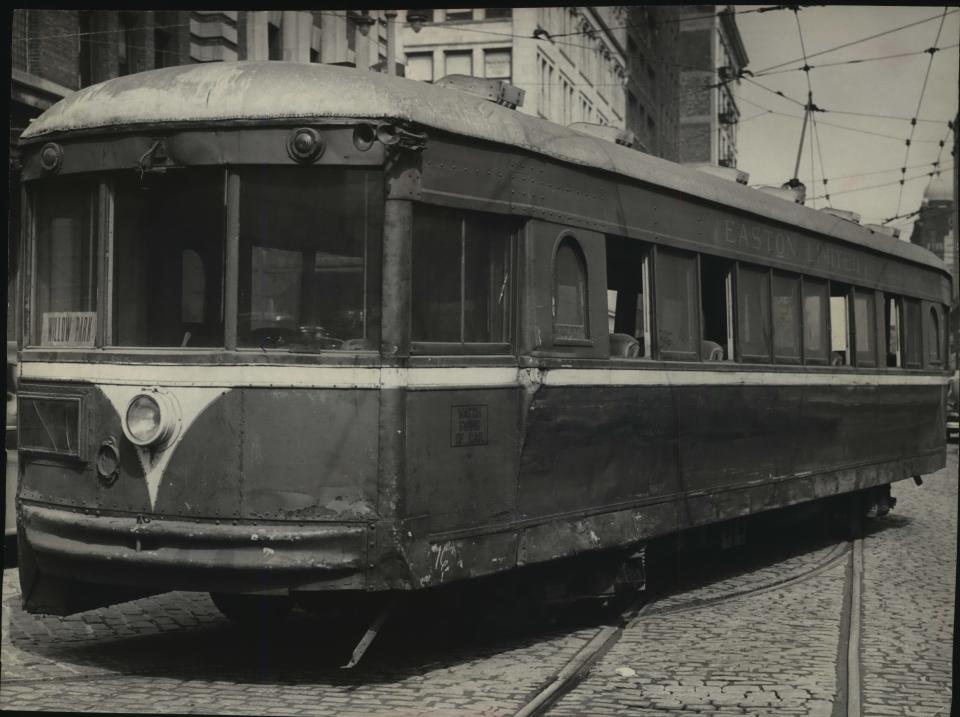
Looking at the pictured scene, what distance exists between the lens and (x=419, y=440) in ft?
21.8

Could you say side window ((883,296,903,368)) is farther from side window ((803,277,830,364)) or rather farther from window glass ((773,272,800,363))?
window glass ((773,272,800,363))

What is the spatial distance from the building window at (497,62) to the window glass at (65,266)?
2349 cm

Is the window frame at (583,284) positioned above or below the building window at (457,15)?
below

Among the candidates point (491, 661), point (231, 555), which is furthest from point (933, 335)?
point (231, 555)

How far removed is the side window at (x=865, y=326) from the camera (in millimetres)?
12422

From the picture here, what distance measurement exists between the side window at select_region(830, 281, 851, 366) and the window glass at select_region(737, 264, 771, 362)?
158 cm

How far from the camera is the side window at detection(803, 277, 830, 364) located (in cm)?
1123

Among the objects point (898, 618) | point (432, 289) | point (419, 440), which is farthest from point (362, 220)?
point (898, 618)

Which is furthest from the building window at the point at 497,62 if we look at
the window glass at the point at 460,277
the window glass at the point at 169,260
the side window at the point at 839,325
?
the window glass at the point at 169,260

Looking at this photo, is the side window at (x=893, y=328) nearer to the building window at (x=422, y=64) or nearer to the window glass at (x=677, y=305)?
the window glass at (x=677, y=305)

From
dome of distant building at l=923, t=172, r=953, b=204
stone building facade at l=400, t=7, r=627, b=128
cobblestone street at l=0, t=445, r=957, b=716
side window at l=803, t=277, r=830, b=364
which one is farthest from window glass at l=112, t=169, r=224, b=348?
stone building facade at l=400, t=7, r=627, b=128

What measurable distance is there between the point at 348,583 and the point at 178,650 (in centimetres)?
158

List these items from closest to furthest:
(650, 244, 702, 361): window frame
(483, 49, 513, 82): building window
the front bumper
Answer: the front bumper, (650, 244, 702, 361): window frame, (483, 49, 513, 82): building window

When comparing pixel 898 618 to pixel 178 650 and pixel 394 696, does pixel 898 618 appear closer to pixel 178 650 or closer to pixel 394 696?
pixel 394 696
